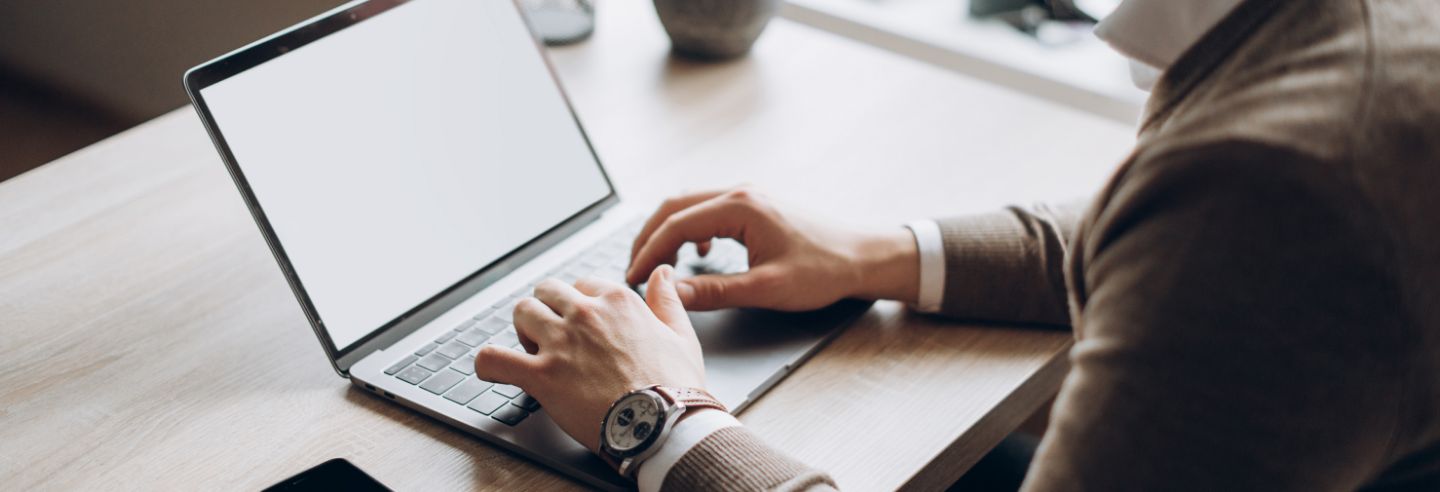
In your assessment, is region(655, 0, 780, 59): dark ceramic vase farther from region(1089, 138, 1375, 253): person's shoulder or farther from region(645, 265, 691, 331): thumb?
region(1089, 138, 1375, 253): person's shoulder

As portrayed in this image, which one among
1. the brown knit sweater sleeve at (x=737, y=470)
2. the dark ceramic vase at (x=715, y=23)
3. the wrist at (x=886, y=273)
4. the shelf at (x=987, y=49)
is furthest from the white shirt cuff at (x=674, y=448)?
the shelf at (x=987, y=49)

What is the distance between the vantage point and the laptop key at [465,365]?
799 millimetres

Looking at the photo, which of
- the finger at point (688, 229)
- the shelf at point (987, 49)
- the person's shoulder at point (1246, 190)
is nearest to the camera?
the person's shoulder at point (1246, 190)

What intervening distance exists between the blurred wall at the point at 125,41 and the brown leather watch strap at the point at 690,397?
1.28 feet

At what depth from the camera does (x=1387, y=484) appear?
600 mm

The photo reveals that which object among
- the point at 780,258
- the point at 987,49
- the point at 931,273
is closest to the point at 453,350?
the point at 780,258

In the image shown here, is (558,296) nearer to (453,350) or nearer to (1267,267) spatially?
(453,350)

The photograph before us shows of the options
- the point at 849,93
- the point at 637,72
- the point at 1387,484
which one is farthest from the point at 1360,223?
the point at 637,72

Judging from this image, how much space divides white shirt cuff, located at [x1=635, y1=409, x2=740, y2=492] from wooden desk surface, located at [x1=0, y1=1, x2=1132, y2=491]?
56 millimetres

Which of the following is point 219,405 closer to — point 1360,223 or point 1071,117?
point 1360,223

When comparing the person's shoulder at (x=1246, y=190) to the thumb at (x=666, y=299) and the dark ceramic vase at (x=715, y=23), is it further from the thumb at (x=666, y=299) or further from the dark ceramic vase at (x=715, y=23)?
the dark ceramic vase at (x=715, y=23)

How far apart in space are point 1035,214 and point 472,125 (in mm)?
456

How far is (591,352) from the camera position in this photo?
74 cm

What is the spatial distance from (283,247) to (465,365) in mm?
148
